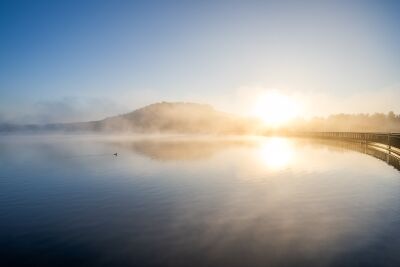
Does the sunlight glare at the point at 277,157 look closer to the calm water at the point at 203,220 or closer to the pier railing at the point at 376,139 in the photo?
the calm water at the point at 203,220

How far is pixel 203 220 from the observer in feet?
55.2

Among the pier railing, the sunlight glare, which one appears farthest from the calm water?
the pier railing

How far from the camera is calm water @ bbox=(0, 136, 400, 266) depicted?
12023 millimetres

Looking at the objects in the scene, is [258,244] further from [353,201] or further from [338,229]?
[353,201]

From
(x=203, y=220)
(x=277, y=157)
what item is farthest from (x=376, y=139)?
(x=203, y=220)

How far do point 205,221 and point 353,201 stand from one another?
10071mm

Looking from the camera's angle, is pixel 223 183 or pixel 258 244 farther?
pixel 223 183

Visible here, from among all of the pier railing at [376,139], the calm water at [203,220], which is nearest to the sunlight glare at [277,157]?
the calm water at [203,220]

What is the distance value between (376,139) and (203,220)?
55083 millimetres

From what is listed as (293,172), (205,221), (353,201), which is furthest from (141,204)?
(293,172)

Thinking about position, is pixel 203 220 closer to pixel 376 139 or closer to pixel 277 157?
pixel 277 157

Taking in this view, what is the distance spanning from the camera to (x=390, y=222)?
15.7m

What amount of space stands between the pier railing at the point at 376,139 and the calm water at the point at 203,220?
14.9 metres

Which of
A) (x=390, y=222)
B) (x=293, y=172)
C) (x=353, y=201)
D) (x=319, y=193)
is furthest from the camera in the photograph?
(x=293, y=172)
